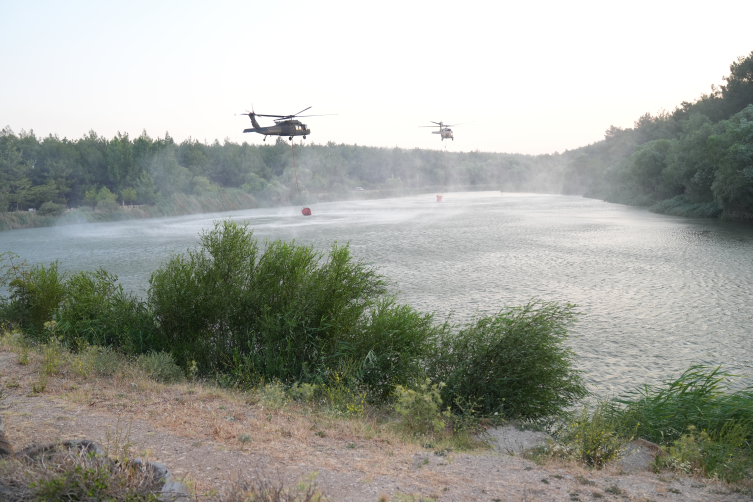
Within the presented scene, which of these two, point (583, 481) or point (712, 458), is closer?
point (583, 481)

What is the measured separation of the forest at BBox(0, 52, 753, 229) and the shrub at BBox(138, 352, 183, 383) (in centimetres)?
4255

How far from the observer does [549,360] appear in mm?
9750

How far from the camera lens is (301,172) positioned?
10725 cm

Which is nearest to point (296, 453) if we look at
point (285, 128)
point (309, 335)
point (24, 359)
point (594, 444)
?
point (594, 444)

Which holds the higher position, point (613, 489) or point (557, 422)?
point (613, 489)

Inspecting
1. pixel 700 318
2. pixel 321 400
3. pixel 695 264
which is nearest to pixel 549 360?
pixel 321 400

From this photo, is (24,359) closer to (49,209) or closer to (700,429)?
(700,429)

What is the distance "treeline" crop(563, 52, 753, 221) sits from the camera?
39656 mm

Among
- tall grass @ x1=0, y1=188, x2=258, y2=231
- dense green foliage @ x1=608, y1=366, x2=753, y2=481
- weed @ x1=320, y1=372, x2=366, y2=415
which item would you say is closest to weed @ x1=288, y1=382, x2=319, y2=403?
weed @ x1=320, y1=372, x2=366, y2=415

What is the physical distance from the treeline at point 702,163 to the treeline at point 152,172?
38.3 metres

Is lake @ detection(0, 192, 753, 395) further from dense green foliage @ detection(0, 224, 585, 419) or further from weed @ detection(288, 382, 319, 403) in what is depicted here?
weed @ detection(288, 382, 319, 403)

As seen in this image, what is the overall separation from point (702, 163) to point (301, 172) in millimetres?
76874

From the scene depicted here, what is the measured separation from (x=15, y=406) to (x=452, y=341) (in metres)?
7.61

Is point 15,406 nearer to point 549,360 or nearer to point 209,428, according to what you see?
point 209,428
